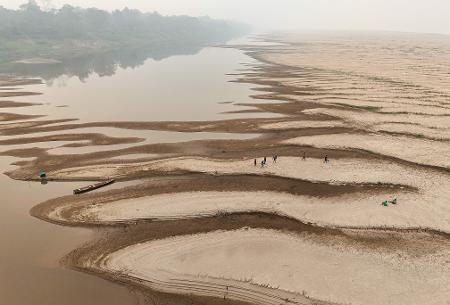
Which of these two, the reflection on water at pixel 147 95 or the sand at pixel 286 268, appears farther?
the reflection on water at pixel 147 95

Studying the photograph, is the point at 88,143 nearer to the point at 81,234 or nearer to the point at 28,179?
the point at 28,179

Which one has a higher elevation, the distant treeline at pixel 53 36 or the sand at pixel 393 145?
the distant treeline at pixel 53 36

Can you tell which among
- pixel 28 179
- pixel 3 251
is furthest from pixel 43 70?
pixel 3 251

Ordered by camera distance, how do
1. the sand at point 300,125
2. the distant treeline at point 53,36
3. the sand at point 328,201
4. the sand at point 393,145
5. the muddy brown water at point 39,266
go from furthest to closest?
the distant treeline at point 53,36 < the sand at point 300,125 < the sand at point 393,145 < the sand at point 328,201 < the muddy brown water at point 39,266

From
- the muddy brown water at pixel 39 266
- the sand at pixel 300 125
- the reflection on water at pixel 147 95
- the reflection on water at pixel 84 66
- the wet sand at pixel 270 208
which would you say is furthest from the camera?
the reflection on water at pixel 84 66

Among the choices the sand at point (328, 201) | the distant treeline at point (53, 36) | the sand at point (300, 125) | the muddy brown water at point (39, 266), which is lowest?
the muddy brown water at point (39, 266)

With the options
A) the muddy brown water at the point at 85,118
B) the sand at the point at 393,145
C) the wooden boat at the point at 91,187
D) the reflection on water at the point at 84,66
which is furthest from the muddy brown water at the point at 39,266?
the reflection on water at the point at 84,66

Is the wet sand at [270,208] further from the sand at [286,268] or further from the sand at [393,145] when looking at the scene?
the sand at [393,145]

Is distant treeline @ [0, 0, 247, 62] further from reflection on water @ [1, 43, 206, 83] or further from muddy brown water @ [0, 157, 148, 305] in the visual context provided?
muddy brown water @ [0, 157, 148, 305]
